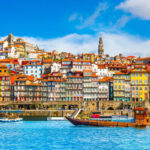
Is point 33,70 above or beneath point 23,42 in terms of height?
beneath

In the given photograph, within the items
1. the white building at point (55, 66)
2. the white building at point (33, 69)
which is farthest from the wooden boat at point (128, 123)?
the white building at point (33, 69)

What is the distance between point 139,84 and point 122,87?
5.23 m

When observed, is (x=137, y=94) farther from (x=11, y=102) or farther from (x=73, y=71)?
(x=11, y=102)

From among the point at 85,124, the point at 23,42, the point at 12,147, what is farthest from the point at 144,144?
the point at 23,42

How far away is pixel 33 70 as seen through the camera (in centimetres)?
13188

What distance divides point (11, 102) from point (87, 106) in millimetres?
Answer: 22367

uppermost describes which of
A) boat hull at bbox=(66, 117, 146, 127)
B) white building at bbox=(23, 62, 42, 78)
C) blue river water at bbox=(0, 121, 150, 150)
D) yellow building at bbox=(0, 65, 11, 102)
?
white building at bbox=(23, 62, 42, 78)

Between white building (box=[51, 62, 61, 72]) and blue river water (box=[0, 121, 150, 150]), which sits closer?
blue river water (box=[0, 121, 150, 150])

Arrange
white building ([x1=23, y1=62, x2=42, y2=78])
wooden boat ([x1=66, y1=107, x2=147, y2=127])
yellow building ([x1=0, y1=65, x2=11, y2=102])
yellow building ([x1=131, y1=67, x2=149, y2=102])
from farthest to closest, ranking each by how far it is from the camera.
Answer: white building ([x1=23, y1=62, x2=42, y2=78]) → yellow building ([x1=0, y1=65, x2=11, y2=102]) → yellow building ([x1=131, y1=67, x2=149, y2=102]) → wooden boat ([x1=66, y1=107, x2=147, y2=127])

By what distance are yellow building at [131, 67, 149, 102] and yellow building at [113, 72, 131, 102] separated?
147cm

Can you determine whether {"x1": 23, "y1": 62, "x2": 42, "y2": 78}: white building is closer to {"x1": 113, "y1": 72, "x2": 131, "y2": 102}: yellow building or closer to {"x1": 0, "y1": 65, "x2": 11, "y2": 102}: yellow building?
{"x1": 0, "y1": 65, "x2": 11, "y2": 102}: yellow building

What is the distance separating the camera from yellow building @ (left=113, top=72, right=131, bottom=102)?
351 feet

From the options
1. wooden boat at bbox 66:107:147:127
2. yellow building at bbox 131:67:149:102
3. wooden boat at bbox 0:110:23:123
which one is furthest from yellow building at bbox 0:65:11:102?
wooden boat at bbox 66:107:147:127

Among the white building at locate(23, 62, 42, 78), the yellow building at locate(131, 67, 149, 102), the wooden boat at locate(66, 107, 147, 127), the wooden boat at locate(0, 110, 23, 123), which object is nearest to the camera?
the wooden boat at locate(66, 107, 147, 127)
